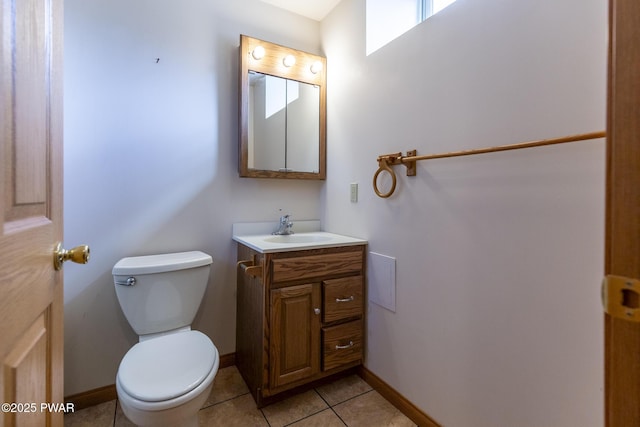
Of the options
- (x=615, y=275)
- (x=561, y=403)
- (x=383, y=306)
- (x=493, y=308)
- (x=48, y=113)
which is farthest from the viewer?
(x=383, y=306)

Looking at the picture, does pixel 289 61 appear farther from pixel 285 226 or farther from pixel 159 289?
pixel 159 289

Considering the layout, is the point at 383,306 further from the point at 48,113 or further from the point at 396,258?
the point at 48,113

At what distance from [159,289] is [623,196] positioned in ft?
5.46

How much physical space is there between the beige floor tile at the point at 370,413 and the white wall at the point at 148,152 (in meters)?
0.86

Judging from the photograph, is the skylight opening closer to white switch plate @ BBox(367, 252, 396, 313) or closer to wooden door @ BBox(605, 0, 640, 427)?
white switch plate @ BBox(367, 252, 396, 313)

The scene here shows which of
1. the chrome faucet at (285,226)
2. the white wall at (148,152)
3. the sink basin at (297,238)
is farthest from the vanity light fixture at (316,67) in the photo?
the sink basin at (297,238)

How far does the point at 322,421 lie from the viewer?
145cm

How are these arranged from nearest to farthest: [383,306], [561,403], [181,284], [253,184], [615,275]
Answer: [615,275] → [561,403] → [181,284] → [383,306] → [253,184]

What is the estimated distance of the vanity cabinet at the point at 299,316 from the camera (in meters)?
1.48

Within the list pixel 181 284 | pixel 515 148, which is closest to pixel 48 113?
pixel 181 284

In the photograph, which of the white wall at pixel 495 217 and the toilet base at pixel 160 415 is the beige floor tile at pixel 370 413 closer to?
the white wall at pixel 495 217

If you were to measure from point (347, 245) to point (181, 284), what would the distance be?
0.92m

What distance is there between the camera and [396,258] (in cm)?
155

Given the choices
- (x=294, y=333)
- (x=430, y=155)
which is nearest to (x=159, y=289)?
(x=294, y=333)
